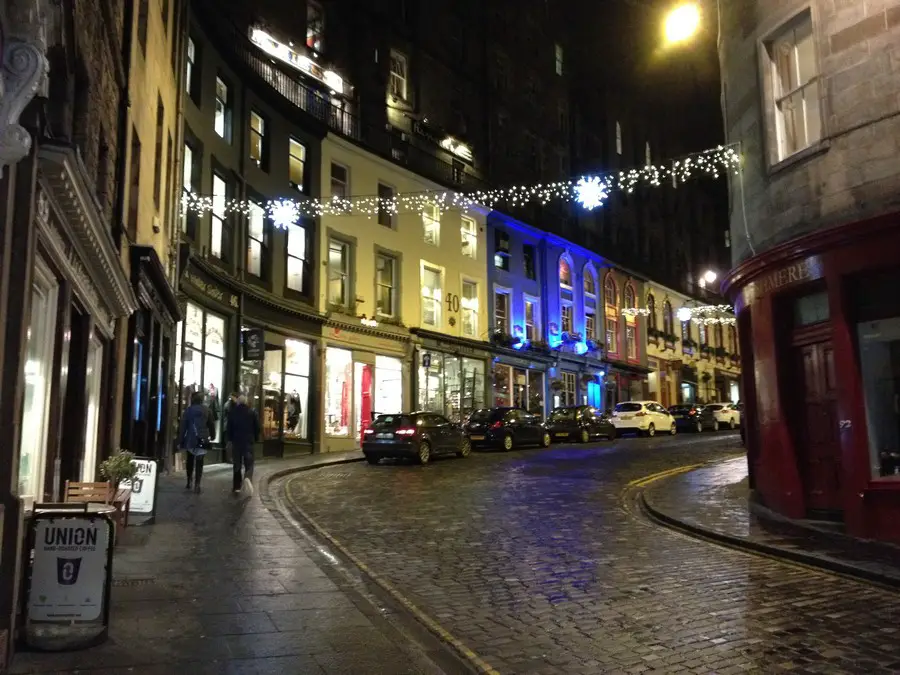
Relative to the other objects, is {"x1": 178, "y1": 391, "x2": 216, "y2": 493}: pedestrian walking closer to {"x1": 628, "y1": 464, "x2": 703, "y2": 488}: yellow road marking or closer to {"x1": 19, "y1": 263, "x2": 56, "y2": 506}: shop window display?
{"x1": 19, "y1": 263, "x2": 56, "y2": 506}: shop window display

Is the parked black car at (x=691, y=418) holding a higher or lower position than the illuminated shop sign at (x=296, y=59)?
lower

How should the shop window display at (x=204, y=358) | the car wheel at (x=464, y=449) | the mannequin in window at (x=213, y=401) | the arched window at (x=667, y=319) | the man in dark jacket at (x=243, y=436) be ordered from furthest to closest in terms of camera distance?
the arched window at (x=667, y=319)
the car wheel at (x=464, y=449)
the mannequin in window at (x=213, y=401)
the shop window display at (x=204, y=358)
the man in dark jacket at (x=243, y=436)

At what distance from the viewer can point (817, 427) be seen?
11.8 metres

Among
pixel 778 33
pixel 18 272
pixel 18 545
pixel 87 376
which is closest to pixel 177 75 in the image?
pixel 87 376

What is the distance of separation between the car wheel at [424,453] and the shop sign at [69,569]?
15.3 m

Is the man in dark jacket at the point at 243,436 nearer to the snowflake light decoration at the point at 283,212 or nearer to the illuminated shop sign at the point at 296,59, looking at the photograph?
the snowflake light decoration at the point at 283,212

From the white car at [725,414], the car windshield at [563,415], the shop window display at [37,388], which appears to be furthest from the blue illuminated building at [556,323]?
the shop window display at [37,388]

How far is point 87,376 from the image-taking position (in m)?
10.3

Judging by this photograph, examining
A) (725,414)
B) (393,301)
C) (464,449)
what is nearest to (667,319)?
(725,414)

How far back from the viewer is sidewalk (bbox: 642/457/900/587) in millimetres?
8648

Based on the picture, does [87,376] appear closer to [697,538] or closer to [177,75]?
[697,538]

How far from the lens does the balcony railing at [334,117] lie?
22641 millimetres

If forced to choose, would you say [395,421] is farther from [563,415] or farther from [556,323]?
[556,323]

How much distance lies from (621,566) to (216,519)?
578cm
